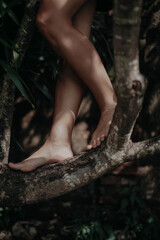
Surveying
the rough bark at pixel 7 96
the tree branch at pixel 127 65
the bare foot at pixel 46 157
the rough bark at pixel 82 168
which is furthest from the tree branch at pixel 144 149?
the rough bark at pixel 7 96

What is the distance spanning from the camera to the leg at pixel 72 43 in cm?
123

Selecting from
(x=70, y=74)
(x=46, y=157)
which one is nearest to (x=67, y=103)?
(x=70, y=74)

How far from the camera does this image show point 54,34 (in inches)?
48.8

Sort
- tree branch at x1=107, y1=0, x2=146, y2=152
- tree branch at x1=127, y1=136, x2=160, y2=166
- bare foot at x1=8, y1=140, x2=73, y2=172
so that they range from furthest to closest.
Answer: bare foot at x1=8, y1=140, x2=73, y2=172, tree branch at x1=127, y1=136, x2=160, y2=166, tree branch at x1=107, y1=0, x2=146, y2=152

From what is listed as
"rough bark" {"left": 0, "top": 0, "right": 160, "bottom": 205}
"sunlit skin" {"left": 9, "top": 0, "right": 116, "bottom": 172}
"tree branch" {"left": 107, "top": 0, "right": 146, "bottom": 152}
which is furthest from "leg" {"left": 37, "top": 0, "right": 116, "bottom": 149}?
"tree branch" {"left": 107, "top": 0, "right": 146, "bottom": 152}

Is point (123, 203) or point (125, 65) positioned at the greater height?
point (125, 65)

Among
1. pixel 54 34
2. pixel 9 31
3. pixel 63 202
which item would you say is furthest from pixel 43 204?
pixel 54 34

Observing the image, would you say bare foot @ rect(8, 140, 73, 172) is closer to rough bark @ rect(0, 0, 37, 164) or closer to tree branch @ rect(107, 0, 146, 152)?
rough bark @ rect(0, 0, 37, 164)

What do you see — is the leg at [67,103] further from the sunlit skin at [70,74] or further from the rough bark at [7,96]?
the rough bark at [7,96]

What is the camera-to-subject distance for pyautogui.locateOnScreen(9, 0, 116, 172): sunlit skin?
1.23m

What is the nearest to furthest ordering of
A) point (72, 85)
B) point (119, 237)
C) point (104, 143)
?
point (104, 143) < point (72, 85) < point (119, 237)

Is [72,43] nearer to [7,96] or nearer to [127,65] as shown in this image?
[7,96]

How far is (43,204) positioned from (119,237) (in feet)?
1.84

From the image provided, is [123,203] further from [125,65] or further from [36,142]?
[125,65]
